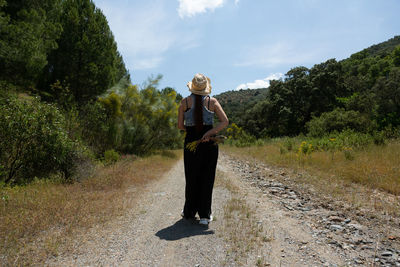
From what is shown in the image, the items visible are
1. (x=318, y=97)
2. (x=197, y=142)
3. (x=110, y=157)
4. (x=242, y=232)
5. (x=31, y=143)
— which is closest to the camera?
(x=242, y=232)

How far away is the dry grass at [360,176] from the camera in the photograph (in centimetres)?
544

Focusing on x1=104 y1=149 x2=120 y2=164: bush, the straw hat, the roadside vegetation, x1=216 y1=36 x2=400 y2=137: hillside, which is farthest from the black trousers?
x1=216 y1=36 x2=400 y2=137: hillside

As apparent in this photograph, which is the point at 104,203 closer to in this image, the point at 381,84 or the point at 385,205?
the point at 385,205

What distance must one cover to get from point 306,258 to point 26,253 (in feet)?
11.2

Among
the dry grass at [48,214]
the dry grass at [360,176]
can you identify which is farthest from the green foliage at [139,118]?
the dry grass at [360,176]

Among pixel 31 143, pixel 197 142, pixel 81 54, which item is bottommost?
pixel 31 143

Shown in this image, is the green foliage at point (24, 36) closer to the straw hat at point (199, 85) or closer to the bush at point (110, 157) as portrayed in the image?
the bush at point (110, 157)

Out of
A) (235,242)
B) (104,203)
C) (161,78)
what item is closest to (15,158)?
(104,203)

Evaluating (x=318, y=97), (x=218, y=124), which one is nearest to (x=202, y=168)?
(x=218, y=124)

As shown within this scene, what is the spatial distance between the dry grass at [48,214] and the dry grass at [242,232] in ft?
7.10

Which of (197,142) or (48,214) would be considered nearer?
(197,142)

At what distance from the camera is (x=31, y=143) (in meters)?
6.51

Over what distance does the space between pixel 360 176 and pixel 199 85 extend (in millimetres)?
6148

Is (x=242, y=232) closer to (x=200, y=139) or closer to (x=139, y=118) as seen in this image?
(x=200, y=139)
